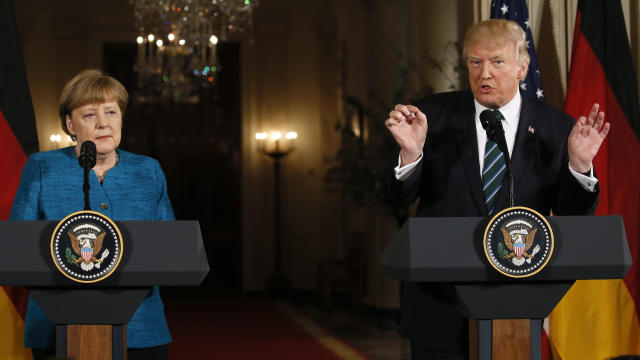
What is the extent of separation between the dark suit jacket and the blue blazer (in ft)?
2.58

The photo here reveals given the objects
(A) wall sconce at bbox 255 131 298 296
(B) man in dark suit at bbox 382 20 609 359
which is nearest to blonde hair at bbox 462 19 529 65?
(B) man in dark suit at bbox 382 20 609 359

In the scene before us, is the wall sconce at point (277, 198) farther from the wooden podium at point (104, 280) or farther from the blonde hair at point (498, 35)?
the wooden podium at point (104, 280)

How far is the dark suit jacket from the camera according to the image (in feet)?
8.18

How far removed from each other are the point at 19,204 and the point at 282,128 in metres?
11.5

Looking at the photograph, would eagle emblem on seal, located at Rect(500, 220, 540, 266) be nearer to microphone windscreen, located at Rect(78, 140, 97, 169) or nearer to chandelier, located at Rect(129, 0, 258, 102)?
microphone windscreen, located at Rect(78, 140, 97, 169)

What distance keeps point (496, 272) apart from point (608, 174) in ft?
9.35

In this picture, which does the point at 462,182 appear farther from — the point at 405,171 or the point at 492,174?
the point at 405,171

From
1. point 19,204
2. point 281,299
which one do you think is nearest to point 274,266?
point 281,299

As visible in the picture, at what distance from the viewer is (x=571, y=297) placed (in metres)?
4.60

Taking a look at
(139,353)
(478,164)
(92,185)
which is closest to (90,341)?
(139,353)

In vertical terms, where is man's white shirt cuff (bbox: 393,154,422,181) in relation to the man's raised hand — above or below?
below

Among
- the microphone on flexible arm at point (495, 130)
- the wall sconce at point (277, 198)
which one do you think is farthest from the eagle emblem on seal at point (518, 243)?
the wall sconce at point (277, 198)

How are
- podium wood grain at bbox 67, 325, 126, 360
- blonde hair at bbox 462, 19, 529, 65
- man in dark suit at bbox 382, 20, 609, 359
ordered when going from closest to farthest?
podium wood grain at bbox 67, 325, 126, 360
man in dark suit at bbox 382, 20, 609, 359
blonde hair at bbox 462, 19, 529, 65

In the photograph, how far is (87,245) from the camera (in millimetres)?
2072
